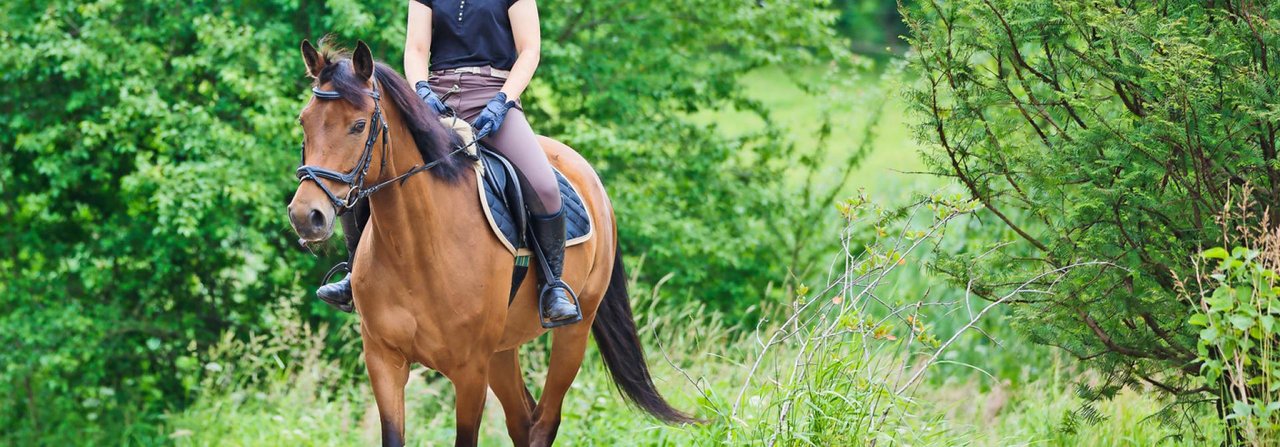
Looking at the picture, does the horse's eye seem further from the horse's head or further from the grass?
the grass

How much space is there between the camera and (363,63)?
4176 mm

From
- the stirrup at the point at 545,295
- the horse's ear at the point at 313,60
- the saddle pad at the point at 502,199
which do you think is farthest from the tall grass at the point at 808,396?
the horse's ear at the point at 313,60

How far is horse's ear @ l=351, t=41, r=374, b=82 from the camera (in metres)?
4.14

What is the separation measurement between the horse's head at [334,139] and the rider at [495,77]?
33.1 inches

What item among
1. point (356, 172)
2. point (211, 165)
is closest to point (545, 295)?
point (356, 172)

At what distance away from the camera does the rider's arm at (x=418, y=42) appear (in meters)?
5.11

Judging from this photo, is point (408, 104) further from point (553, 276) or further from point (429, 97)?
point (553, 276)

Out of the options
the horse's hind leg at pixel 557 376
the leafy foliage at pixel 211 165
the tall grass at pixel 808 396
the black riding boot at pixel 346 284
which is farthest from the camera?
the leafy foliage at pixel 211 165

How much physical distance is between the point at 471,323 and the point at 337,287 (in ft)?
2.49

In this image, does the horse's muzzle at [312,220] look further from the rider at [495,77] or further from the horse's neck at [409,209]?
the rider at [495,77]

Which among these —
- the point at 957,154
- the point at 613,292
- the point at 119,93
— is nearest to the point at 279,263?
the point at 119,93

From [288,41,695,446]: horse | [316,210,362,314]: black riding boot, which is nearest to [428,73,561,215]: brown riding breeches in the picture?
[288,41,695,446]: horse

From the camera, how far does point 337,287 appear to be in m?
5.18

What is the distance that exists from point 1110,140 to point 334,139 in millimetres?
2841
